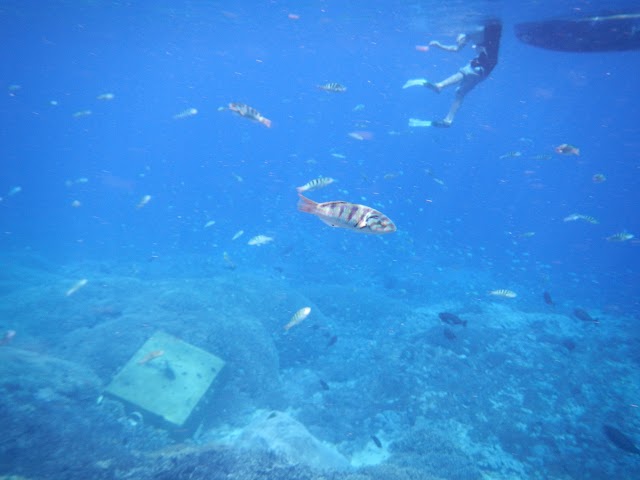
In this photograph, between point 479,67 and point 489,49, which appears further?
point 479,67

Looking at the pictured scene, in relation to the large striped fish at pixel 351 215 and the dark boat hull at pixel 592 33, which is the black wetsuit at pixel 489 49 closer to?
the dark boat hull at pixel 592 33

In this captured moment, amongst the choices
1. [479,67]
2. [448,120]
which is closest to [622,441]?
[448,120]

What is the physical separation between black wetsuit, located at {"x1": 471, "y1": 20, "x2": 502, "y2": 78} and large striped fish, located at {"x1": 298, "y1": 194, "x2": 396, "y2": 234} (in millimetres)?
8685

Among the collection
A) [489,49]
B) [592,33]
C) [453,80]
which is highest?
[592,33]

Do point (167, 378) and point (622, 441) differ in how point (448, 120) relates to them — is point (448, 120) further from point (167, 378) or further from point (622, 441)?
point (167, 378)

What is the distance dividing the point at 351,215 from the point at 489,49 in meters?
9.09

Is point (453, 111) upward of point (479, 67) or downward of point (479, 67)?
downward

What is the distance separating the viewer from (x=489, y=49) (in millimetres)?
9070

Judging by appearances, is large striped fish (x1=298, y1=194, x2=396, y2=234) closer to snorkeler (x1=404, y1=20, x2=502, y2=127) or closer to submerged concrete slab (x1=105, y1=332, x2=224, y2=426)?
submerged concrete slab (x1=105, y1=332, x2=224, y2=426)

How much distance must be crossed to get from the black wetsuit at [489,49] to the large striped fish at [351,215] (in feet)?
28.5

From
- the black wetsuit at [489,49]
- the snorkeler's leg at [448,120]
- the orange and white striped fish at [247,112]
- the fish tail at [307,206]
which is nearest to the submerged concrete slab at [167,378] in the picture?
the orange and white striped fish at [247,112]

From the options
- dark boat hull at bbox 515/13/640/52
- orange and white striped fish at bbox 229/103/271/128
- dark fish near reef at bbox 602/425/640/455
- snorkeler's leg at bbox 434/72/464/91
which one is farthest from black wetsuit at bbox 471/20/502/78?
dark fish near reef at bbox 602/425/640/455

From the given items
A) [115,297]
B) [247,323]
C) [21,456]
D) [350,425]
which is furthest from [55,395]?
[115,297]

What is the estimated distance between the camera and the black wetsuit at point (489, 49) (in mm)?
8758
